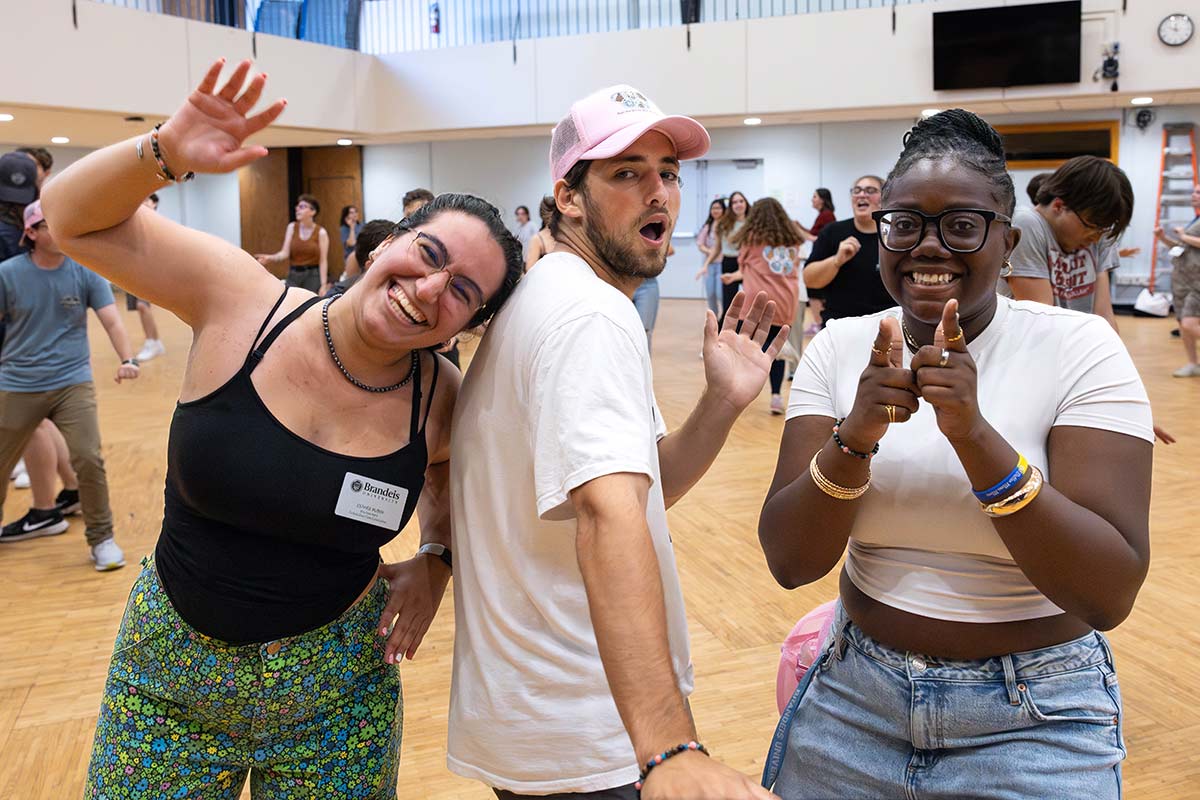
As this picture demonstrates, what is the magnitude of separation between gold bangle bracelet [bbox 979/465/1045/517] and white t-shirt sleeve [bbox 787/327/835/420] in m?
0.35

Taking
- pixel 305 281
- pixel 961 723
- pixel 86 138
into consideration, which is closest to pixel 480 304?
pixel 961 723

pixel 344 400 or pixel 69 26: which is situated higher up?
pixel 69 26

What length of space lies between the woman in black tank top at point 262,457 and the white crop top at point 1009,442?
2.32 ft

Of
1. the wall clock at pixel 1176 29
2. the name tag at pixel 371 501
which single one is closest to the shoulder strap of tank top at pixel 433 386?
the name tag at pixel 371 501

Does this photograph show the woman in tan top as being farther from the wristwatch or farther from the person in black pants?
the wristwatch

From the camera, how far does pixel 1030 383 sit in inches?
61.9

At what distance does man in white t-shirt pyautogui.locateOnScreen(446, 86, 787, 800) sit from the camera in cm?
129

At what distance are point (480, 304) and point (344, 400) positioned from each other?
278 millimetres

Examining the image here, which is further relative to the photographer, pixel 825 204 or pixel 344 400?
pixel 825 204

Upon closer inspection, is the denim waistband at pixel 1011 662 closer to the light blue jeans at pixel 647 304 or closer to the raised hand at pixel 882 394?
the raised hand at pixel 882 394

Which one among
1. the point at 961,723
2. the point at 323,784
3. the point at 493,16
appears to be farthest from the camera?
the point at 493,16

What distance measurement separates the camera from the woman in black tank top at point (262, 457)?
1.65 metres

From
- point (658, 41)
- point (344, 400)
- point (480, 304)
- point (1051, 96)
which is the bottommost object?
point (344, 400)

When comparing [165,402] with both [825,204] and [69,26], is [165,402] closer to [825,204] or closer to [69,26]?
[69,26]
